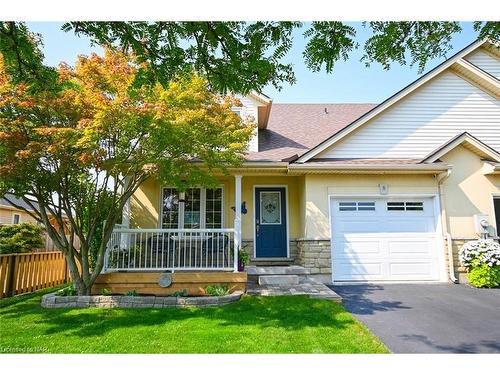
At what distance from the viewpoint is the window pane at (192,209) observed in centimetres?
920

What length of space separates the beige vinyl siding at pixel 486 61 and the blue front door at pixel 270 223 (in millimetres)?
7935

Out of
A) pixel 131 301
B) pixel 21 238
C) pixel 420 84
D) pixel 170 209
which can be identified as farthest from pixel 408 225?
pixel 21 238

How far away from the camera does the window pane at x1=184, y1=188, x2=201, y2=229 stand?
920 centimetres

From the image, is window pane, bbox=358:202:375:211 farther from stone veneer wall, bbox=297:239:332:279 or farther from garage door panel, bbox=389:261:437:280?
garage door panel, bbox=389:261:437:280

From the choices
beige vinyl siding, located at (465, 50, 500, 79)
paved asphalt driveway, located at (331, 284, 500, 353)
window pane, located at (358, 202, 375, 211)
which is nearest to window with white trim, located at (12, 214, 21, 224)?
paved asphalt driveway, located at (331, 284, 500, 353)

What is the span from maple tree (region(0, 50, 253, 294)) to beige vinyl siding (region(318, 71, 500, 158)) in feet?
13.8

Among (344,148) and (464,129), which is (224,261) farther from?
(464,129)

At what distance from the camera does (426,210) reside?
27.9ft

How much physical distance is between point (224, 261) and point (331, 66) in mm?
5053

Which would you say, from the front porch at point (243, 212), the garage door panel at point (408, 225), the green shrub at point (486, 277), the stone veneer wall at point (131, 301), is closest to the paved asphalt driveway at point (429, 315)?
the green shrub at point (486, 277)

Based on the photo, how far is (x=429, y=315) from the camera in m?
5.23

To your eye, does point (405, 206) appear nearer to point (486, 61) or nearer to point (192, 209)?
point (192, 209)

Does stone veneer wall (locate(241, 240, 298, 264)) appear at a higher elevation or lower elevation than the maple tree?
lower
